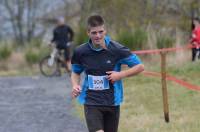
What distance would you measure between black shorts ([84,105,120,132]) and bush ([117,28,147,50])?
16289 millimetres

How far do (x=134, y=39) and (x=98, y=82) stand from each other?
1659 cm

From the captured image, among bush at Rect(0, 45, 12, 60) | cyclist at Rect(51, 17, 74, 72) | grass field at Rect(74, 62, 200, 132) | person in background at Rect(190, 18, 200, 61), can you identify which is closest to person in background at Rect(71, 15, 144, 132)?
grass field at Rect(74, 62, 200, 132)

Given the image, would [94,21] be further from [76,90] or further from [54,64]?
[54,64]

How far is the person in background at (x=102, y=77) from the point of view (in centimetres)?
650

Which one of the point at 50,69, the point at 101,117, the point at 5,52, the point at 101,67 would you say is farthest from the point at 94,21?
the point at 5,52

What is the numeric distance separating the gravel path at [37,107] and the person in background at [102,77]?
3.14 metres

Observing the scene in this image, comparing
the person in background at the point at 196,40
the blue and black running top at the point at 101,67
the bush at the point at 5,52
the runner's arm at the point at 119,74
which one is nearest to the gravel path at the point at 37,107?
the blue and black running top at the point at 101,67

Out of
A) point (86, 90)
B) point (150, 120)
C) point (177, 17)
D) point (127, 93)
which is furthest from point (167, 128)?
point (177, 17)

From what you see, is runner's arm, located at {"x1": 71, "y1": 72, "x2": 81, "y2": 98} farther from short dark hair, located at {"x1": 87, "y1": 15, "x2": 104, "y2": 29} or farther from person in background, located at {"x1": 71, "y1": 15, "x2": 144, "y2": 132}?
short dark hair, located at {"x1": 87, "y1": 15, "x2": 104, "y2": 29}

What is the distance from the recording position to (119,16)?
90.6 feet

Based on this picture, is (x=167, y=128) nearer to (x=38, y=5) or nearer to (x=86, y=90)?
(x=86, y=90)

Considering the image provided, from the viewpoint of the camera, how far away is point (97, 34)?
634 cm

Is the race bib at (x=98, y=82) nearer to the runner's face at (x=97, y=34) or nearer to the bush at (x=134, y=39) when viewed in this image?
A: the runner's face at (x=97, y=34)

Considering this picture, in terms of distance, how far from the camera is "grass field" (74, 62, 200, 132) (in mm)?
9773
